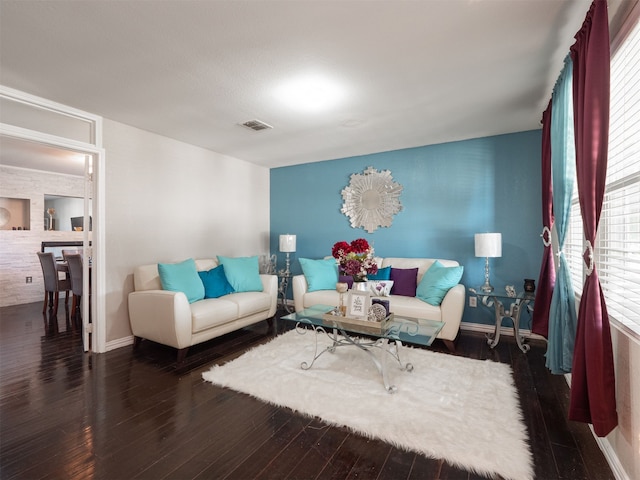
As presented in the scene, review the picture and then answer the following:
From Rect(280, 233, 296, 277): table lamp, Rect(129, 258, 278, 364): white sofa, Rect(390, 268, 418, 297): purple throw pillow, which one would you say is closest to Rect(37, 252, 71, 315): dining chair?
Rect(129, 258, 278, 364): white sofa

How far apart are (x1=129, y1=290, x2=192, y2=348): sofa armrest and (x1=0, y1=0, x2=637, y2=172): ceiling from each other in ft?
6.16

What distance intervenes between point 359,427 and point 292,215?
3935mm

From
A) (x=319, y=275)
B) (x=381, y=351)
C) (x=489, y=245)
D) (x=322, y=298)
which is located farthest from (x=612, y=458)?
(x=319, y=275)

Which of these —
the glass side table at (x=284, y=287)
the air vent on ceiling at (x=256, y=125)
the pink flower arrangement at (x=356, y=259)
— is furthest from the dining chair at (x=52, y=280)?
the pink flower arrangement at (x=356, y=259)

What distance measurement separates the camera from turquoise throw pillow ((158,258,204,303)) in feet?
11.0

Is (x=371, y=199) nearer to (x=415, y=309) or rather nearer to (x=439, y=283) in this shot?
(x=439, y=283)

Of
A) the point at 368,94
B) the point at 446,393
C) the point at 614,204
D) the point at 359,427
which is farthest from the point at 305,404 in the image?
the point at 368,94

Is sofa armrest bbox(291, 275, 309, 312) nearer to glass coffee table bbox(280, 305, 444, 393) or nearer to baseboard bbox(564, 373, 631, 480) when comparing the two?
glass coffee table bbox(280, 305, 444, 393)

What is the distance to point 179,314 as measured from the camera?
9.84 feet

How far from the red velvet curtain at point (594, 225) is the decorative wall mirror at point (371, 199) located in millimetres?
2825

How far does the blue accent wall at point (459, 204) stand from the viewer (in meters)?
3.76

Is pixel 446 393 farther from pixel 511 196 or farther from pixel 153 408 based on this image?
pixel 511 196

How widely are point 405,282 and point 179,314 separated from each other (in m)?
2.59

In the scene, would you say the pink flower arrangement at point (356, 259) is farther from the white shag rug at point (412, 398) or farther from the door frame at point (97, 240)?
the door frame at point (97, 240)
